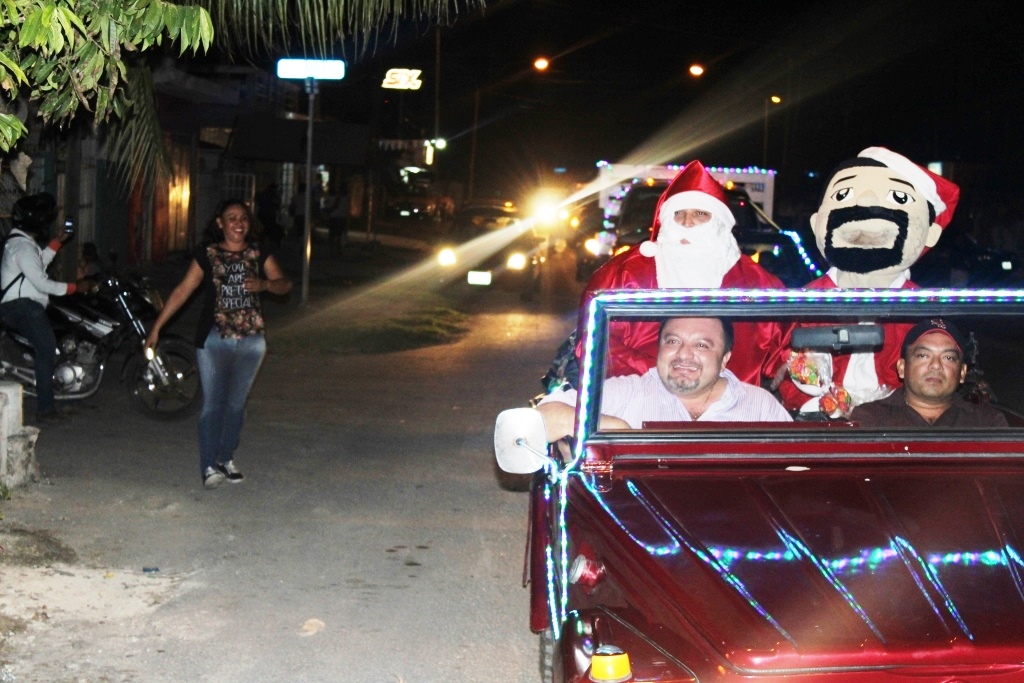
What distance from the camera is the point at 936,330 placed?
14.6ft

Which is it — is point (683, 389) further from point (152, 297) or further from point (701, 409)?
point (152, 297)

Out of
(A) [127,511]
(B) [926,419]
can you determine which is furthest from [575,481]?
(A) [127,511]

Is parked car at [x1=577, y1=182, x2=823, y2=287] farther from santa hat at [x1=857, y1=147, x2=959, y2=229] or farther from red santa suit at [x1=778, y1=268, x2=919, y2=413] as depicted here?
red santa suit at [x1=778, y1=268, x2=919, y2=413]

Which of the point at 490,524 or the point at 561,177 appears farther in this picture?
the point at 561,177

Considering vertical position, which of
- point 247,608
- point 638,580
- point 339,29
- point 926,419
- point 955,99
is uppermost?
point 955,99

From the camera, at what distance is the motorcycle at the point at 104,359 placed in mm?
9914

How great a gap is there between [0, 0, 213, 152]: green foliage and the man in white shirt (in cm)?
189

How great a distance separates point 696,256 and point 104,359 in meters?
6.26

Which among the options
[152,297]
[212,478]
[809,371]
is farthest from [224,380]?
[809,371]

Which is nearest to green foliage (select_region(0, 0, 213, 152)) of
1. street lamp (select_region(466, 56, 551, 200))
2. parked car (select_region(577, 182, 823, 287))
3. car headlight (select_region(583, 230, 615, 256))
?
A: parked car (select_region(577, 182, 823, 287))

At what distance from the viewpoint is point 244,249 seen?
7.93 meters

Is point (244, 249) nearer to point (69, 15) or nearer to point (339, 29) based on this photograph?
A: point (339, 29)

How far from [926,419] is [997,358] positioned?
11934 millimetres

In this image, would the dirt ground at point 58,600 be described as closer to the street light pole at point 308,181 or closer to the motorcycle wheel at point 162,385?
the motorcycle wheel at point 162,385
